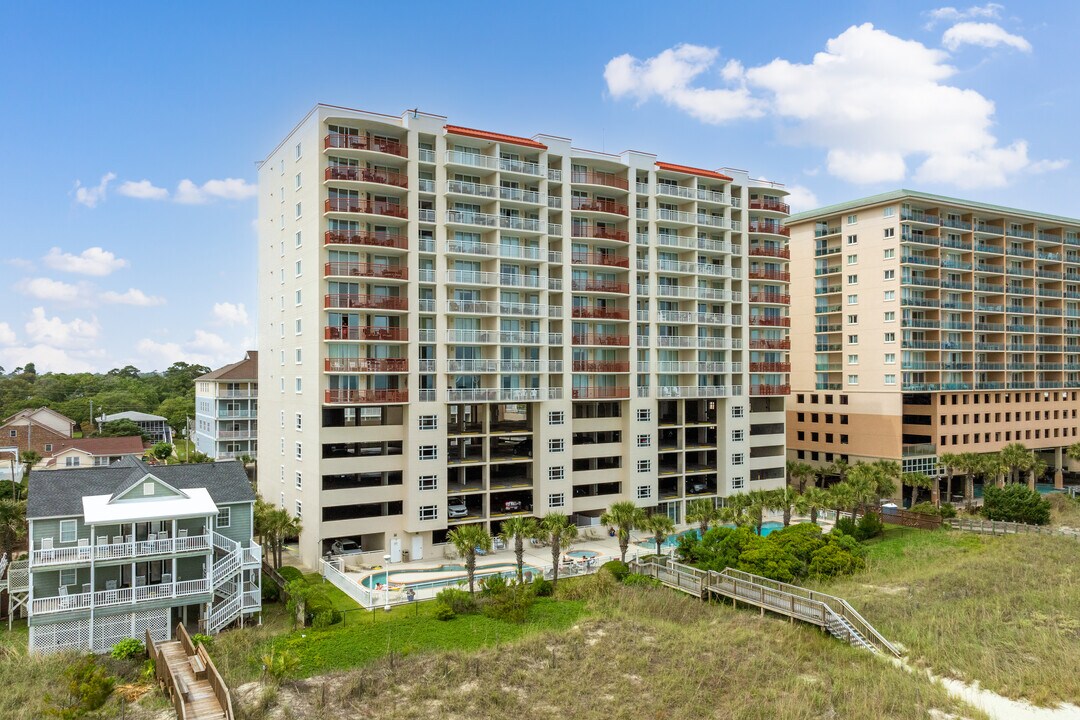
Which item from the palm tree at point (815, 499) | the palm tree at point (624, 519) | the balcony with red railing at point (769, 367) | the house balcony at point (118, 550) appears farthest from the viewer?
the balcony with red railing at point (769, 367)

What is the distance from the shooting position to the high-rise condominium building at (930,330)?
72.8 m

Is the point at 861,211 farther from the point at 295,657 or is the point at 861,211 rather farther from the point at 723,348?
the point at 295,657

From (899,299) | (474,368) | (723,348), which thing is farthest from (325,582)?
(899,299)

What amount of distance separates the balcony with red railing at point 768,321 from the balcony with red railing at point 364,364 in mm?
30191

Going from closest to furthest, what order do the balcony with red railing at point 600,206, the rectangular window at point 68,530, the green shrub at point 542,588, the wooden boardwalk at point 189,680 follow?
the wooden boardwalk at point 189,680 → the rectangular window at point 68,530 → the green shrub at point 542,588 → the balcony with red railing at point 600,206

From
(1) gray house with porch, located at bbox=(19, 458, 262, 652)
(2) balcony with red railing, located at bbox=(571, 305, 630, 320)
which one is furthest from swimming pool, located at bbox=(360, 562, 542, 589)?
(2) balcony with red railing, located at bbox=(571, 305, 630, 320)

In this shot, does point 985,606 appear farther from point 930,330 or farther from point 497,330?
point 930,330

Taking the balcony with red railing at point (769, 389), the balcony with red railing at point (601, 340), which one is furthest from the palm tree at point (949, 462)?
the balcony with red railing at point (601, 340)

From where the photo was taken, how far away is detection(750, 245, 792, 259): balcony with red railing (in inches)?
2514

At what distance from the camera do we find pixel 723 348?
61.3m

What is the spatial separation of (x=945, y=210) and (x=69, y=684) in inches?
3085

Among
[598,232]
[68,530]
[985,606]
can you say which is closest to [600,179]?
[598,232]

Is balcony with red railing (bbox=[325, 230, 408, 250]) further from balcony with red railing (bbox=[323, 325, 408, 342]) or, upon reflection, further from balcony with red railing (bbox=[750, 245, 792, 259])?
balcony with red railing (bbox=[750, 245, 792, 259])

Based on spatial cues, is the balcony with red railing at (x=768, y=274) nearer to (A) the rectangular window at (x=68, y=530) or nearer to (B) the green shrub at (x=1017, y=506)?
(B) the green shrub at (x=1017, y=506)
